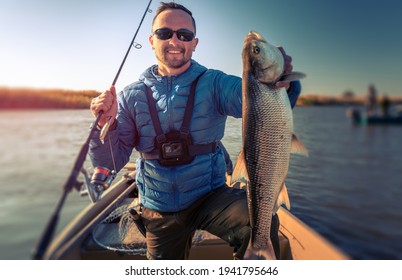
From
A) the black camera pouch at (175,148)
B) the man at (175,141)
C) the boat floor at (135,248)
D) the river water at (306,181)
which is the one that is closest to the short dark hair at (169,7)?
the man at (175,141)

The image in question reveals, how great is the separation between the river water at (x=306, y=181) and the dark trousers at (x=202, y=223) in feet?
2.32

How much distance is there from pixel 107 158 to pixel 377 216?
17.6 feet

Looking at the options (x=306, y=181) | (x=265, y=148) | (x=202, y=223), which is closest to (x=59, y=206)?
(x=202, y=223)

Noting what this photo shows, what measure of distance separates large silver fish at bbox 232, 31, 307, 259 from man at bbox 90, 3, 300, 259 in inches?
13.7

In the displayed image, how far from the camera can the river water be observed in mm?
3055

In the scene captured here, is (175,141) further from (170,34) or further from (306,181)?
(306,181)

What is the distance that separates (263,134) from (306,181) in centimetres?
520

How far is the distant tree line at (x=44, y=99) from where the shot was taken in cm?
282

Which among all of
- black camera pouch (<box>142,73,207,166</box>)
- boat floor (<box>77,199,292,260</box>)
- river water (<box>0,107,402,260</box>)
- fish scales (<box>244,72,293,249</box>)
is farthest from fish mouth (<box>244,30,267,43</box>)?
boat floor (<box>77,199,292,260</box>)

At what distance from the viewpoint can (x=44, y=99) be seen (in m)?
3.14

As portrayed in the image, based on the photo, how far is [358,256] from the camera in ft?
15.0

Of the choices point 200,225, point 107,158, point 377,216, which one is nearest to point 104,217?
point 107,158

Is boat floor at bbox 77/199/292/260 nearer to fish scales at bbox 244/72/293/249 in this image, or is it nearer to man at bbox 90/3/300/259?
man at bbox 90/3/300/259

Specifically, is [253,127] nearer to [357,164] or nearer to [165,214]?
[165,214]
